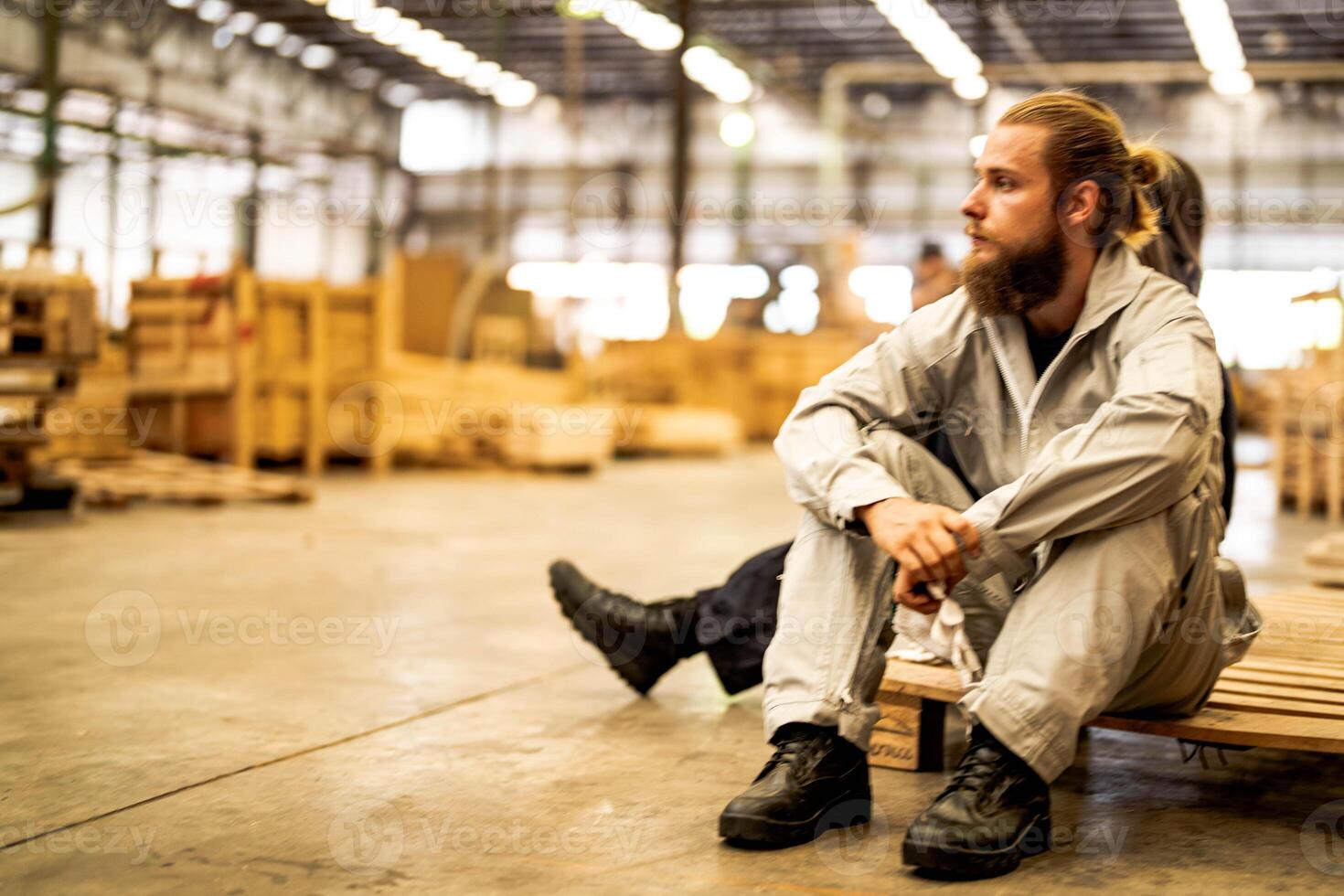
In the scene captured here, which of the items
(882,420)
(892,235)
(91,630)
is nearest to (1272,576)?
(882,420)

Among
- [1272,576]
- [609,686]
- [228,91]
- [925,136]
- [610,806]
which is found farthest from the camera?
[925,136]

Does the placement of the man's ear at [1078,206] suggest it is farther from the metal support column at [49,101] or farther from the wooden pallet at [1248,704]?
the metal support column at [49,101]

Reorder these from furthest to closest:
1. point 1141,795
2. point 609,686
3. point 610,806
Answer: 1. point 609,686
2. point 1141,795
3. point 610,806

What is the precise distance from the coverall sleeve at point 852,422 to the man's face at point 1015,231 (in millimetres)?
208

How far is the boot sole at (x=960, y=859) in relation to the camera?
205cm

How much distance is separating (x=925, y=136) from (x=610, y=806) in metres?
28.8

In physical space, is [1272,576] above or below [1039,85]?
below

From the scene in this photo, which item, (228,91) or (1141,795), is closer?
(1141,795)

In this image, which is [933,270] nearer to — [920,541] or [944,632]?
[944,632]

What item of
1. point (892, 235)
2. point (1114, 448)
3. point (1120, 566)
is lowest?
point (1120, 566)

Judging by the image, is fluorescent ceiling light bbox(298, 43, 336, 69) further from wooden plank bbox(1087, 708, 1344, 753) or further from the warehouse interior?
wooden plank bbox(1087, 708, 1344, 753)

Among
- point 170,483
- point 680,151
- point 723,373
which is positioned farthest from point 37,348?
point 723,373

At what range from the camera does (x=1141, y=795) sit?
263 centimetres

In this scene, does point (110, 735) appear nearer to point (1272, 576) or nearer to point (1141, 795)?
point (1141, 795)
